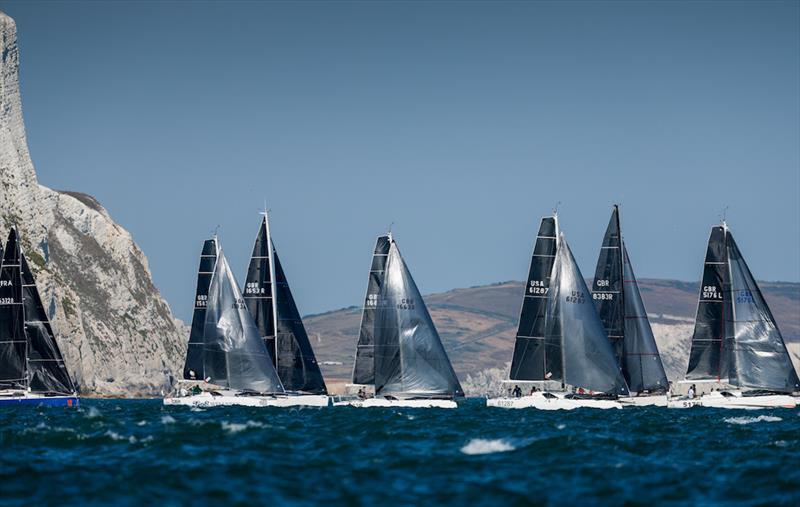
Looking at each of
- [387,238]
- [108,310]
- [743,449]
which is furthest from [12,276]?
[108,310]

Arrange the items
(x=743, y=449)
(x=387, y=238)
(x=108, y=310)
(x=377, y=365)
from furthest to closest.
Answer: (x=108, y=310) → (x=387, y=238) → (x=377, y=365) → (x=743, y=449)

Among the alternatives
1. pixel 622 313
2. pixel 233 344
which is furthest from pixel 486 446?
pixel 622 313

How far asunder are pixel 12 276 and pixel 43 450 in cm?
4285

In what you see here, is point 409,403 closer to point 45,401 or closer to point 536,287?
point 536,287

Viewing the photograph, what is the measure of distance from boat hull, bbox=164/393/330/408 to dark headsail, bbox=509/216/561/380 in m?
13.9

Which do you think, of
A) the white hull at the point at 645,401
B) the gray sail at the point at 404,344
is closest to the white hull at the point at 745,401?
the white hull at the point at 645,401

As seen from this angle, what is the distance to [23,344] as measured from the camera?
8506 cm

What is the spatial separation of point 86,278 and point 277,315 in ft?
332

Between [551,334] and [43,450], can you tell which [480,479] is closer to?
[43,450]

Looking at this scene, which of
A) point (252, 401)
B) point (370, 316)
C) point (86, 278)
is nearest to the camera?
point (252, 401)

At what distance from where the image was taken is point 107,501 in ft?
106

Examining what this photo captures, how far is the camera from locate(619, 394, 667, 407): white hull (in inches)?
3280

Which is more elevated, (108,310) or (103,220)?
(103,220)

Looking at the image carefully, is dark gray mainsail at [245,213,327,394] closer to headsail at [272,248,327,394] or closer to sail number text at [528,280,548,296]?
headsail at [272,248,327,394]
